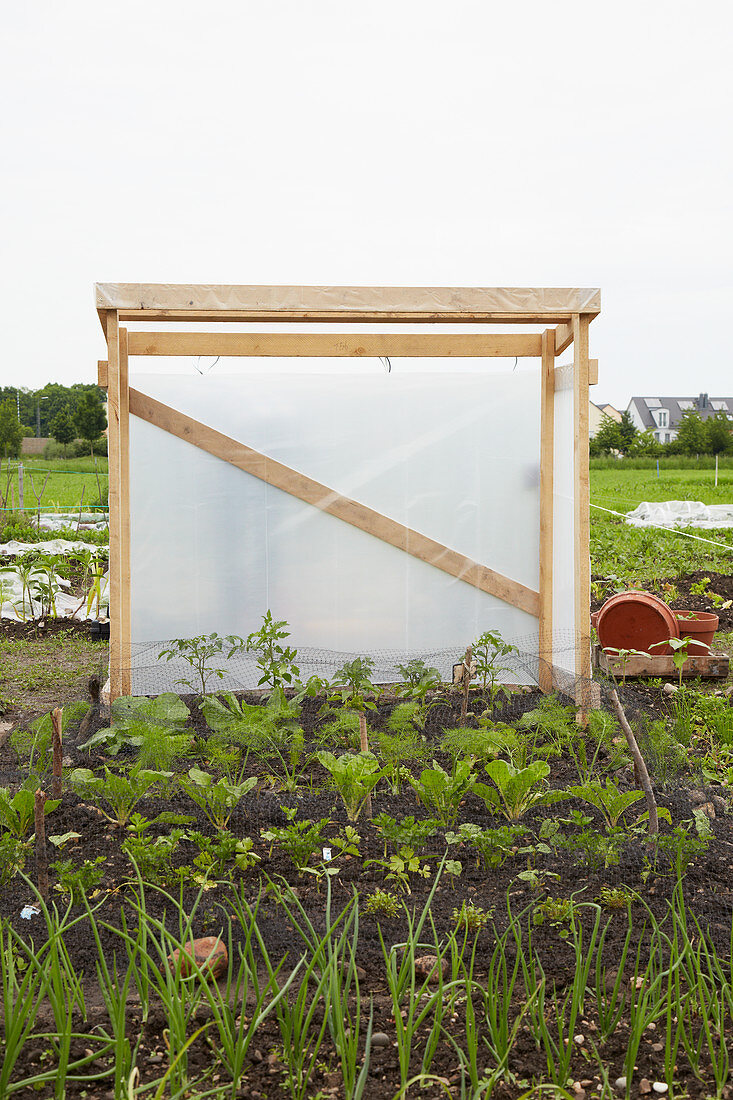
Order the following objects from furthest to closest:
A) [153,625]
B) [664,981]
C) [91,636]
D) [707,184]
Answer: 1. [707,184]
2. [91,636]
3. [153,625]
4. [664,981]

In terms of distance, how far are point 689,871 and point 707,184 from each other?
28.5 meters

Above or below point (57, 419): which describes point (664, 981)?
below

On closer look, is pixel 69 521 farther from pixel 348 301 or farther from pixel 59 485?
pixel 59 485

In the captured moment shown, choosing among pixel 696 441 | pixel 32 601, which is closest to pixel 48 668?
pixel 32 601

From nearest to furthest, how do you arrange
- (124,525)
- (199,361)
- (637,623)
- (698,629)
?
(124,525) < (199,361) < (637,623) < (698,629)

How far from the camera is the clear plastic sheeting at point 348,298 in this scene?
478cm

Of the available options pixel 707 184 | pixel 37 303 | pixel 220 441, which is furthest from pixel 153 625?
pixel 37 303

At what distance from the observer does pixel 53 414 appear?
36531mm

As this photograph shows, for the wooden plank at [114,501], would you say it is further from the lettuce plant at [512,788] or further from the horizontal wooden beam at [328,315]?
the lettuce plant at [512,788]

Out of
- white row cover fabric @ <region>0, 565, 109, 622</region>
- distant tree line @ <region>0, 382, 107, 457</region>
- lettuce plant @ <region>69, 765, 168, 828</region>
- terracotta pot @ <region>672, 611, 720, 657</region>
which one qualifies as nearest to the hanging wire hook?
white row cover fabric @ <region>0, 565, 109, 622</region>

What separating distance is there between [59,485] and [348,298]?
2172cm

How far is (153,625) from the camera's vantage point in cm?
545

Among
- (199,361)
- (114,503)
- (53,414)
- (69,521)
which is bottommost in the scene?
(114,503)

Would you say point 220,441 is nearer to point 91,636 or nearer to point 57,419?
point 91,636
